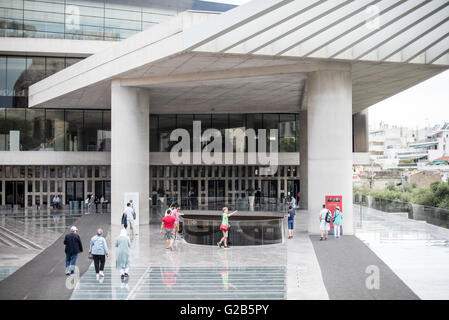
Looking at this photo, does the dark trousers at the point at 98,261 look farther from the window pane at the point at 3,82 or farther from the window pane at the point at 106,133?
the window pane at the point at 3,82

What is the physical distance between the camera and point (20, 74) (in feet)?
120

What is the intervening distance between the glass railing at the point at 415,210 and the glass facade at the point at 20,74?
23.9 metres

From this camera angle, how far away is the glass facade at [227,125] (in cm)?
4003

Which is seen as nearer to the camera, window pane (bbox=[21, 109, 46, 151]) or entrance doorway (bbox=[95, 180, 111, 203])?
window pane (bbox=[21, 109, 46, 151])

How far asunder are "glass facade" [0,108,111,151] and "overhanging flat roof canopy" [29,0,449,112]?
9.01 m

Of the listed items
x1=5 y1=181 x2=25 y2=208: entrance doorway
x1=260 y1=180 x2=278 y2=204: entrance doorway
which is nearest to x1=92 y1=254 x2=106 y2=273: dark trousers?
x1=5 y1=181 x2=25 y2=208: entrance doorway

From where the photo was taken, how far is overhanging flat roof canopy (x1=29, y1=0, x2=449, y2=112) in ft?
54.5

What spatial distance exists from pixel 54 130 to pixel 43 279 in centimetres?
2659

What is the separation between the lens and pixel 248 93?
2920cm

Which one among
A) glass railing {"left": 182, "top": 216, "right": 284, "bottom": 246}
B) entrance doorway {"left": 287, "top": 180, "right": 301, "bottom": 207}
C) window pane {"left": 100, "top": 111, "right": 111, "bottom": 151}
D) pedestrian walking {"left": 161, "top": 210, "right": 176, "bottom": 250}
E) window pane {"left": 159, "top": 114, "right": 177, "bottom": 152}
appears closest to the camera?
pedestrian walking {"left": 161, "top": 210, "right": 176, "bottom": 250}

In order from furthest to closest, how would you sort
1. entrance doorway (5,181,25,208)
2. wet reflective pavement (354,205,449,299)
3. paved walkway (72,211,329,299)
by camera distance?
entrance doorway (5,181,25,208) → wet reflective pavement (354,205,449,299) → paved walkway (72,211,329,299)

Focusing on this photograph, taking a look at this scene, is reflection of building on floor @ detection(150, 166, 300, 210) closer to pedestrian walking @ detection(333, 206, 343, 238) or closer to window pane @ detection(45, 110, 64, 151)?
window pane @ detection(45, 110, 64, 151)
